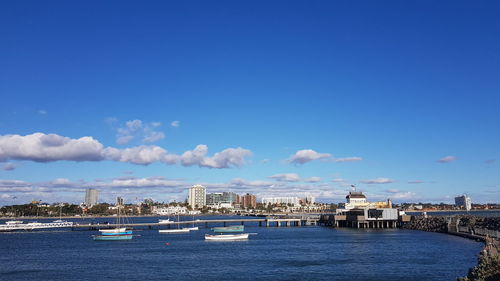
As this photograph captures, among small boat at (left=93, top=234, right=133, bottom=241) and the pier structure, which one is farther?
the pier structure

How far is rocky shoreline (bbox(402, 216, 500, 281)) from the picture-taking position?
39719mm

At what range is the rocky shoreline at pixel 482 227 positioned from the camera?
3972cm

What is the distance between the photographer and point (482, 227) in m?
104

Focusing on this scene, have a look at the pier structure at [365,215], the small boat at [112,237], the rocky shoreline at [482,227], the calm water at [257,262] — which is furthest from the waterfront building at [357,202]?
the small boat at [112,237]

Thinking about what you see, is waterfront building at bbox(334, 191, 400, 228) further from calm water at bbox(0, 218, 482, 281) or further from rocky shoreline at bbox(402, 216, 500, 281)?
calm water at bbox(0, 218, 482, 281)

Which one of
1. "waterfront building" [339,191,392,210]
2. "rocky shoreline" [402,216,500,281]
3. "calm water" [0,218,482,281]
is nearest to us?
"rocky shoreline" [402,216,500,281]

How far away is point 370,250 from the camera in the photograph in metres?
78.8

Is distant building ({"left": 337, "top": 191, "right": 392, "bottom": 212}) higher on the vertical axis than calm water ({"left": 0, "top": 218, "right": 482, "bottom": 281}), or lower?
higher

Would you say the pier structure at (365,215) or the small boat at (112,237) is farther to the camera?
the pier structure at (365,215)

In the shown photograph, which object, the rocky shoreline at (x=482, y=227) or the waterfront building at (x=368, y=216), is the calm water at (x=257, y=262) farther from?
the waterfront building at (x=368, y=216)

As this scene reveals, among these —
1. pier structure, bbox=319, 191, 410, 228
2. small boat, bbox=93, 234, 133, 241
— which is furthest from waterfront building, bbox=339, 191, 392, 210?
small boat, bbox=93, 234, 133, 241

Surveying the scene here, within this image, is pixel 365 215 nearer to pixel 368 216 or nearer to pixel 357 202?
pixel 368 216

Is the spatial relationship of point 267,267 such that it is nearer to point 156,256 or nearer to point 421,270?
point 421,270

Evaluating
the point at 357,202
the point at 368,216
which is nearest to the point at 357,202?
the point at 357,202
